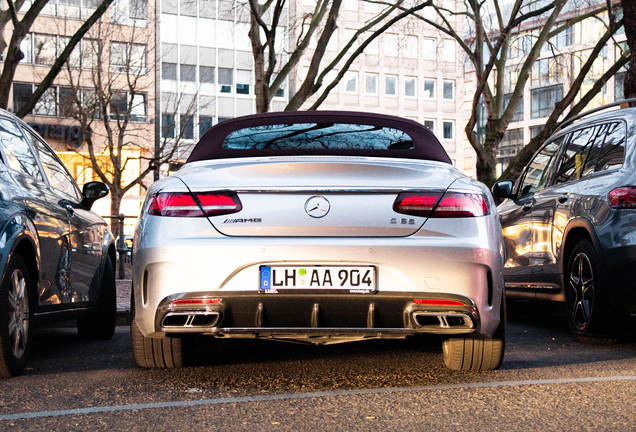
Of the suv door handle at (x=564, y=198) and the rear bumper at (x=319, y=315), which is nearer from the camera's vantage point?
the rear bumper at (x=319, y=315)

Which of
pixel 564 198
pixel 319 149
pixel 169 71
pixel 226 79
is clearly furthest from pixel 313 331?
pixel 226 79

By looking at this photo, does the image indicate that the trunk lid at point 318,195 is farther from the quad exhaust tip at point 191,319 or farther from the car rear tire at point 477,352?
the car rear tire at point 477,352

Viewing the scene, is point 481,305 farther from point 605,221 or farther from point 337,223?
point 605,221

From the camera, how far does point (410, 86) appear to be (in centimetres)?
6806

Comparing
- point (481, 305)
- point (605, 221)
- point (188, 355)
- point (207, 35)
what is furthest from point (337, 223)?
point (207, 35)

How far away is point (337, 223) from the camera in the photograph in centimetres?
431

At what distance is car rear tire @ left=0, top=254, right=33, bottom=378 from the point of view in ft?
15.5

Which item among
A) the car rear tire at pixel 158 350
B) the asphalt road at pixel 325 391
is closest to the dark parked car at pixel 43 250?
the asphalt road at pixel 325 391

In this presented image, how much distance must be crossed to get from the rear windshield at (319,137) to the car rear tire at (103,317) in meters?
2.33

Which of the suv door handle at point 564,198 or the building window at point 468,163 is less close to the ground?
the suv door handle at point 564,198

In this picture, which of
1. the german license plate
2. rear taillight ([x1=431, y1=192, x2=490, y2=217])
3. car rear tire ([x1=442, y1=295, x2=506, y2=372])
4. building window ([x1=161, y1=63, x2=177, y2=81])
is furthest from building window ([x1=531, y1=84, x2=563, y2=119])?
the german license plate

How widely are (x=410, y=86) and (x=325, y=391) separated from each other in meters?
65.0

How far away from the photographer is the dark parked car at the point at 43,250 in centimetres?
490

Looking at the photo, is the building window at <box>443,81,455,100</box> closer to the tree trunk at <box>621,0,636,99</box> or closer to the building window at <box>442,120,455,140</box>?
the building window at <box>442,120,455,140</box>
